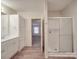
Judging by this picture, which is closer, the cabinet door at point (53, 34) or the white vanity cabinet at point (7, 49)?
the white vanity cabinet at point (7, 49)

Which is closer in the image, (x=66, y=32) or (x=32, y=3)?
(x=66, y=32)

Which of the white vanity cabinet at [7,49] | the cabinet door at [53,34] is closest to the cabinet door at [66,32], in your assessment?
the cabinet door at [53,34]

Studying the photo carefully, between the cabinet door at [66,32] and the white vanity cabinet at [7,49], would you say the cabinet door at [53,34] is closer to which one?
the cabinet door at [66,32]

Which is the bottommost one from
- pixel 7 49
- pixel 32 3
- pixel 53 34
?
pixel 7 49

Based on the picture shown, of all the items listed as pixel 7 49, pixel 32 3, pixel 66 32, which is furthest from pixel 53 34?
pixel 7 49

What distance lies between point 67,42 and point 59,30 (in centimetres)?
67

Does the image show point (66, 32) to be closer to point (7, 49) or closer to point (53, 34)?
point (53, 34)

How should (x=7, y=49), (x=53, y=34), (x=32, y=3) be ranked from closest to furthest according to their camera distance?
(x=7, y=49) → (x=53, y=34) → (x=32, y=3)

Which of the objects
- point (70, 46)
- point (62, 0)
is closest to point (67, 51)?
point (70, 46)

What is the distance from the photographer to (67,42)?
5.22 m

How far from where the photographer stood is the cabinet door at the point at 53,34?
5.17m

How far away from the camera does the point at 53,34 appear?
5180 millimetres

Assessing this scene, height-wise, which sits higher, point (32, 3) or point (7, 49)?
point (32, 3)

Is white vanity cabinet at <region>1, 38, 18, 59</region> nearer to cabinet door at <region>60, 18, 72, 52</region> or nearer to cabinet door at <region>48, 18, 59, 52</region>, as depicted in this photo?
cabinet door at <region>48, 18, 59, 52</region>
